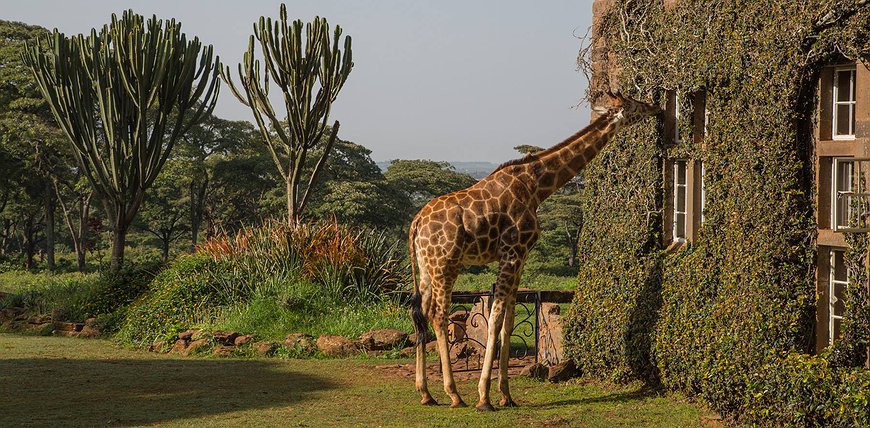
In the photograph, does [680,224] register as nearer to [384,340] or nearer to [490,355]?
[490,355]

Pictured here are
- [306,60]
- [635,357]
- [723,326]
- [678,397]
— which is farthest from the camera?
[306,60]

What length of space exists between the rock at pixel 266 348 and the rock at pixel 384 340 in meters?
1.25

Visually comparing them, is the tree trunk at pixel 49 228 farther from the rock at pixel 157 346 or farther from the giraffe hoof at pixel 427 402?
the giraffe hoof at pixel 427 402

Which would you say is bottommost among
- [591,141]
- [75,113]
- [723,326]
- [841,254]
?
[723,326]

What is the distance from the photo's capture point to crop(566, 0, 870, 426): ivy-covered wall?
763 centimetres

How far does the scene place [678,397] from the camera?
9602 mm

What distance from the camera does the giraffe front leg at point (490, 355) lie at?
9.27 meters

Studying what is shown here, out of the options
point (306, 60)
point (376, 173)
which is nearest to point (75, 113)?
point (306, 60)

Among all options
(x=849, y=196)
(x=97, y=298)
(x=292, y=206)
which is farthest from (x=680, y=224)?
(x=97, y=298)

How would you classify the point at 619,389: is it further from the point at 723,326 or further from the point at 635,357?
the point at 723,326

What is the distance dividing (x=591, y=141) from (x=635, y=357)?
234 cm

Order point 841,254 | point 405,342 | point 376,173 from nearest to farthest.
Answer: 1. point 841,254
2. point 405,342
3. point 376,173

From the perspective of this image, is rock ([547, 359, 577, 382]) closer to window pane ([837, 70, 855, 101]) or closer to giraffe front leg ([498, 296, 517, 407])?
giraffe front leg ([498, 296, 517, 407])

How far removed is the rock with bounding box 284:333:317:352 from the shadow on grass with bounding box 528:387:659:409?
4.89 metres
